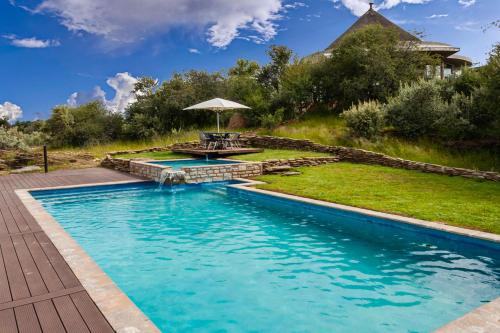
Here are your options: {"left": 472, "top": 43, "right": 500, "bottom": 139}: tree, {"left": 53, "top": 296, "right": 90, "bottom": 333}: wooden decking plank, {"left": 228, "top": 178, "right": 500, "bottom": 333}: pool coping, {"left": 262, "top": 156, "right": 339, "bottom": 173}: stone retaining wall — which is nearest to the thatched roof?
{"left": 262, "top": 156, "right": 339, "bottom": 173}: stone retaining wall

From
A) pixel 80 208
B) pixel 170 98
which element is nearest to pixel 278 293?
pixel 80 208

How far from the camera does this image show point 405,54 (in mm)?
22469

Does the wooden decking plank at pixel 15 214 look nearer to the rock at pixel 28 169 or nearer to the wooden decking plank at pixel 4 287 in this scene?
the wooden decking plank at pixel 4 287

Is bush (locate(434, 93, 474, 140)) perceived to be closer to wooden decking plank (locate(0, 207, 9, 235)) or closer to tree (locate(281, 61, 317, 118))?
tree (locate(281, 61, 317, 118))

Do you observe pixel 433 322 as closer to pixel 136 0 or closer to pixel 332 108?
pixel 136 0

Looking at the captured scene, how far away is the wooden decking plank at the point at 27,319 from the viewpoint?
2939 millimetres

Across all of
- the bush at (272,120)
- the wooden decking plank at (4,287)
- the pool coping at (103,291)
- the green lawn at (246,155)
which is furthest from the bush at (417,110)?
the wooden decking plank at (4,287)

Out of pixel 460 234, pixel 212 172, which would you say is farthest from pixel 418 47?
pixel 460 234

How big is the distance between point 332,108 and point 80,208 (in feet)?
60.9

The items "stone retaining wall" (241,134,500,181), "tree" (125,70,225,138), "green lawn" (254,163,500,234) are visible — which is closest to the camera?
"green lawn" (254,163,500,234)

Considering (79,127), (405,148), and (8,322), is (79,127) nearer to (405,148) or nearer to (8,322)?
(405,148)

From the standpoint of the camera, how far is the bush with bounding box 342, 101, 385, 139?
15.4 m

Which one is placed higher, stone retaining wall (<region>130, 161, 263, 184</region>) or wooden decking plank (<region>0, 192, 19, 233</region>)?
stone retaining wall (<region>130, 161, 263, 184</region>)

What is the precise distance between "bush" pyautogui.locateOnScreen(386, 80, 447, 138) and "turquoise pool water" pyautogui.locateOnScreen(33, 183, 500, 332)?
870cm
